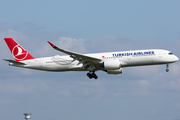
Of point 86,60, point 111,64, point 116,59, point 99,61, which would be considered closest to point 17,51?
point 86,60

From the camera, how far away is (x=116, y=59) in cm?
5853

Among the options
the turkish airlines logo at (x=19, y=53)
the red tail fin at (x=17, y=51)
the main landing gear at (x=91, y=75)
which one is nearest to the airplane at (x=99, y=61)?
the main landing gear at (x=91, y=75)

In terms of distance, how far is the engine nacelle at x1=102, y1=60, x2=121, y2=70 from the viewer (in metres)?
57.4

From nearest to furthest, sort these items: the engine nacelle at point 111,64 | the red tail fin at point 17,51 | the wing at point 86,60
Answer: the wing at point 86,60 → the engine nacelle at point 111,64 → the red tail fin at point 17,51

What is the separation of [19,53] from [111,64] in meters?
15.7

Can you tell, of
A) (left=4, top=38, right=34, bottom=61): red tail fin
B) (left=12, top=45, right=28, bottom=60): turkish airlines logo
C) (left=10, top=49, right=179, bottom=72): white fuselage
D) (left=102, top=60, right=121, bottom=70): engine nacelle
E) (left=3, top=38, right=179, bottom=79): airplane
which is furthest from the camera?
(left=12, top=45, right=28, bottom=60): turkish airlines logo

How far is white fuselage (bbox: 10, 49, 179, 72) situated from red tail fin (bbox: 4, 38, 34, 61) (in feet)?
4.97

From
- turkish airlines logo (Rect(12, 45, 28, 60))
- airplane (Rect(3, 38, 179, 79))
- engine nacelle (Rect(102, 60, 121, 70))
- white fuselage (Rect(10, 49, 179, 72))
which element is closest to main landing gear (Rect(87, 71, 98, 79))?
airplane (Rect(3, 38, 179, 79))

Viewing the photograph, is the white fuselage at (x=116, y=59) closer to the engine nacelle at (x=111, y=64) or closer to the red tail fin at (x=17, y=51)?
the engine nacelle at (x=111, y=64)

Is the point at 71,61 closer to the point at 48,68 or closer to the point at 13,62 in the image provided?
the point at 48,68

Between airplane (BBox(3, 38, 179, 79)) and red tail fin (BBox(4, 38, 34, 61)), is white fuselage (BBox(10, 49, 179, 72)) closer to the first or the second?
airplane (BBox(3, 38, 179, 79))

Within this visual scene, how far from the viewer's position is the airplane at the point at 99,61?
57872mm

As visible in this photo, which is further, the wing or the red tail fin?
the red tail fin

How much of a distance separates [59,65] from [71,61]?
1.94 metres
